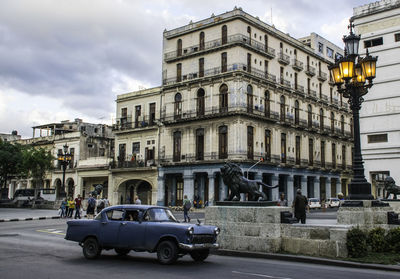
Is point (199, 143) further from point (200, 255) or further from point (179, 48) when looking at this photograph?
point (200, 255)

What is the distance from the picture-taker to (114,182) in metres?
49.8

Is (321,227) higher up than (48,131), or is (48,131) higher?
(48,131)

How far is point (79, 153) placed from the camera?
55.4 meters

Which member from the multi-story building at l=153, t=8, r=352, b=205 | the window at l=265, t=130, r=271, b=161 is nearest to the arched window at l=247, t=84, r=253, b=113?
the multi-story building at l=153, t=8, r=352, b=205

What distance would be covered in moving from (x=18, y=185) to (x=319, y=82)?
157ft

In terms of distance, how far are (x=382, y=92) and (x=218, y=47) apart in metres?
22.0

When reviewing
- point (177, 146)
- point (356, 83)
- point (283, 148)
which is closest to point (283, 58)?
point (283, 148)

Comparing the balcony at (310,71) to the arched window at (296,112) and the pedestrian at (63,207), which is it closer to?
the arched window at (296,112)

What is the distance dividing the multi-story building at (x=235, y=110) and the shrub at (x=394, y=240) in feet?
91.0

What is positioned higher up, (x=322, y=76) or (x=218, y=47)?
(x=322, y=76)

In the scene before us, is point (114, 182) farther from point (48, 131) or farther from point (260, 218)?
point (260, 218)

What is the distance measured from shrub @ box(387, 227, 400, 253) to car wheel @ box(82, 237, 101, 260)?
8131 millimetres

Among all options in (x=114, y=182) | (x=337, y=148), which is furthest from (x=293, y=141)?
(x=114, y=182)

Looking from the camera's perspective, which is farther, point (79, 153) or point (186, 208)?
point (79, 153)
